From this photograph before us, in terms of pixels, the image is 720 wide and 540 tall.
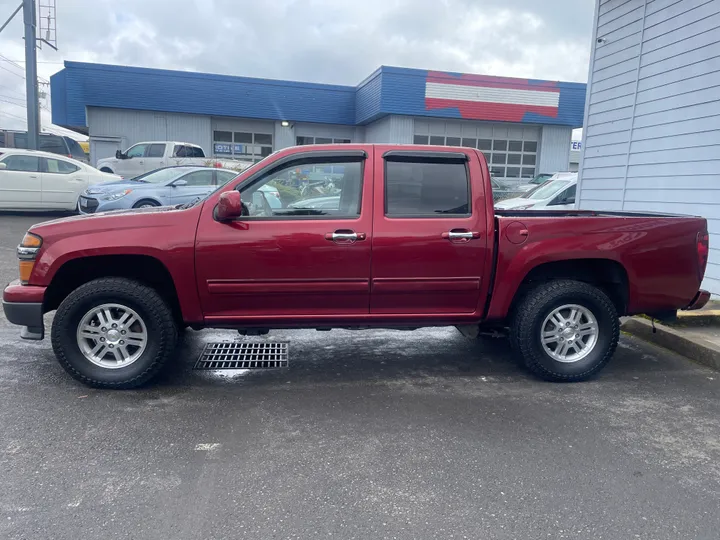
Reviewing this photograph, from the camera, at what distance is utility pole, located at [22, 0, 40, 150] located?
17.4 m

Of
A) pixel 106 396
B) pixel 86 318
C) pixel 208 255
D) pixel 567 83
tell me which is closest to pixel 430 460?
pixel 208 255

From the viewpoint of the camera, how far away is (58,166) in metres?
14.0

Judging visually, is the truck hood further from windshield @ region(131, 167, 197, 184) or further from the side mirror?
the side mirror

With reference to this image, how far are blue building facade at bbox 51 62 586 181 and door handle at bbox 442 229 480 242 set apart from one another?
2016 cm

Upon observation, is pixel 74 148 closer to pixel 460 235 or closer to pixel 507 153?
pixel 507 153

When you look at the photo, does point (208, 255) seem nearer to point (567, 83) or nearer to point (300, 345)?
point (300, 345)

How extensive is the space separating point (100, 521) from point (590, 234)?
151 inches

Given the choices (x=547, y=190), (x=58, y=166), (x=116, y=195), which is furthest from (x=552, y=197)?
(x=58, y=166)

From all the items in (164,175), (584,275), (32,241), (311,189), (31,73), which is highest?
(31,73)

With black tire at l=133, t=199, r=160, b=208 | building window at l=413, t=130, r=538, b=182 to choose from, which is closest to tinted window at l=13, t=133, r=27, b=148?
black tire at l=133, t=199, r=160, b=208

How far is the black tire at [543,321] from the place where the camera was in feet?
14.9

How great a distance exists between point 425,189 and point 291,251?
3.83 feet

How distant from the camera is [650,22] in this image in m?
7.90

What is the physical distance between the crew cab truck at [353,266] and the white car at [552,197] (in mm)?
6903
